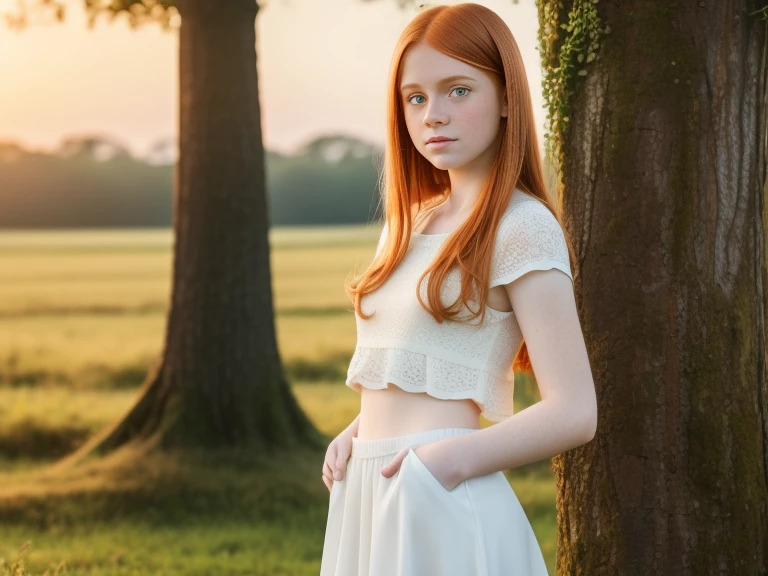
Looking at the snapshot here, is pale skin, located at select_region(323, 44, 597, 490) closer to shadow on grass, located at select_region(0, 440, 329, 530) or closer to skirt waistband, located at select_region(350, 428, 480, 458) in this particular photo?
skirt waistband, located at select_region(350, 428, 480, 458)

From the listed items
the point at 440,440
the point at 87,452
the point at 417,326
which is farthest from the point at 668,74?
the point at 87,452

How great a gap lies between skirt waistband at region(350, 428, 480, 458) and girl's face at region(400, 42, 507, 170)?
56 cm

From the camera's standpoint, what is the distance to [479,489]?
1.85m

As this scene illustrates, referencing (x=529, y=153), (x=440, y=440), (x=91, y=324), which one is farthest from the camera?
(x=91, y=324)

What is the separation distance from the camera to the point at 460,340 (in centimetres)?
193

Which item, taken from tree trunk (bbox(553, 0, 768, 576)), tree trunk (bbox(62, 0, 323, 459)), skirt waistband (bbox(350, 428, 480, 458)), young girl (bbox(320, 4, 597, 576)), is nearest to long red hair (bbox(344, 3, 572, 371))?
young girl (bbox(320, 4, 597, 576))

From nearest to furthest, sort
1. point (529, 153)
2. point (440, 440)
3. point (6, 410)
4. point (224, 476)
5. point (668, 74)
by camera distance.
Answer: point (440, 440)
point (529, 153)
point (668, 74)
point (224, 476)
point (6, 410)

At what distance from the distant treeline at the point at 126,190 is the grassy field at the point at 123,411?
341mm

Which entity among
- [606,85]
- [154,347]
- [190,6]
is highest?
[190,6]

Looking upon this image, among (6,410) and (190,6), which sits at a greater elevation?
(190,6)

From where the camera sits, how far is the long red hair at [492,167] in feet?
6.20

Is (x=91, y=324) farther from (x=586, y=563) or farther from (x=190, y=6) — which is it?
(x=586, y=563)

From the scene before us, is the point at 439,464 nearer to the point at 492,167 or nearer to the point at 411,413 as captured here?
the point at 411,413

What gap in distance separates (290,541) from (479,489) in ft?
12.1
